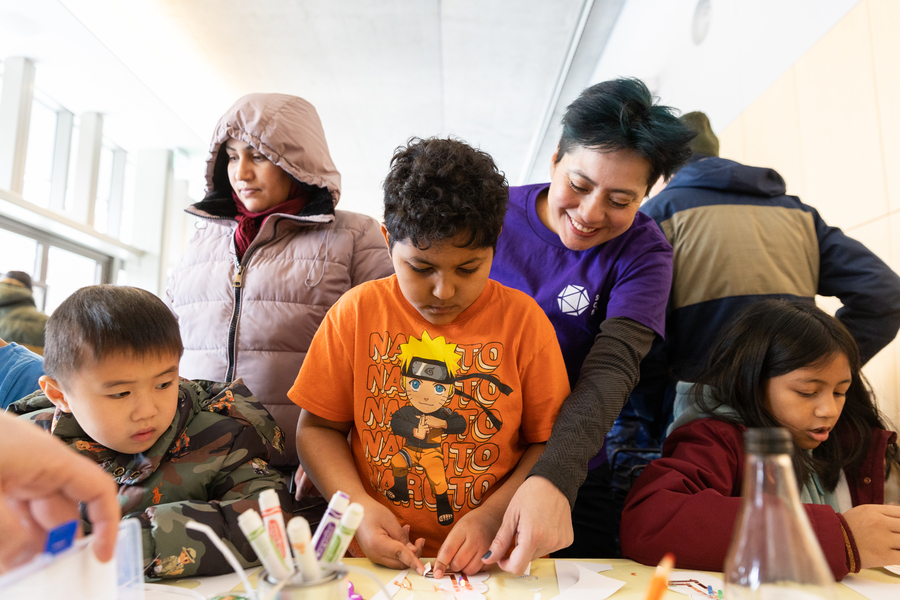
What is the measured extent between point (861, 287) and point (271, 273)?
136cm

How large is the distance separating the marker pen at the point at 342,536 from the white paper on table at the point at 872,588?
73 centimetres

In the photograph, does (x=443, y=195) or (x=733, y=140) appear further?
(x=733, y=140)

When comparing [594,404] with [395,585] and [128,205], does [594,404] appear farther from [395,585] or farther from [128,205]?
[128,205]

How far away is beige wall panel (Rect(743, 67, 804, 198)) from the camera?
178 centimetres

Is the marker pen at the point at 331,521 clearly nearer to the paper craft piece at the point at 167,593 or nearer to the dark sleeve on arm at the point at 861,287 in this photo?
the paper craft piece at the point at 167,593

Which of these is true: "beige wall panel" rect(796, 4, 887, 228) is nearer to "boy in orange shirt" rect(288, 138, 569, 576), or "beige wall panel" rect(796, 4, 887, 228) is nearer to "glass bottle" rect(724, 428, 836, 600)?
"boy in orange shirt" rect(288, 138, 569, 576)

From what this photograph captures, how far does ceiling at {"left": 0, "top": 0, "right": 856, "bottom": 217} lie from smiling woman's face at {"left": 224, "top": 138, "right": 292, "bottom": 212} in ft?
5.44

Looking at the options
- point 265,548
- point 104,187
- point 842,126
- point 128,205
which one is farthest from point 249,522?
point 128,205

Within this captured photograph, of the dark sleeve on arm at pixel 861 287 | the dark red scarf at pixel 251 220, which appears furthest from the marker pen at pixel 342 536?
the dark sleeve on arm at pixel 861 287

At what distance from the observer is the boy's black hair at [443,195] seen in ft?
2.90

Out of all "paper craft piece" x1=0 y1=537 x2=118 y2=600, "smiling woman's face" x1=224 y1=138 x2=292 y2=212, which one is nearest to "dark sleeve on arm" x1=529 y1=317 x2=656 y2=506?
"paper craft piece" x1=0 y1=537 x2=118 y2=600

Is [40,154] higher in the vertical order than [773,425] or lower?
higher

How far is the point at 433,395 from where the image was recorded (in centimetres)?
97

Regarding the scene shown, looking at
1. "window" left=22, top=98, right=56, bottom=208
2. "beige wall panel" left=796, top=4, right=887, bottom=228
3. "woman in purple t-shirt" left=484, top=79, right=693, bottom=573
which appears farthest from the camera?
"window" left=22, top=98, right=56, bottom=208
